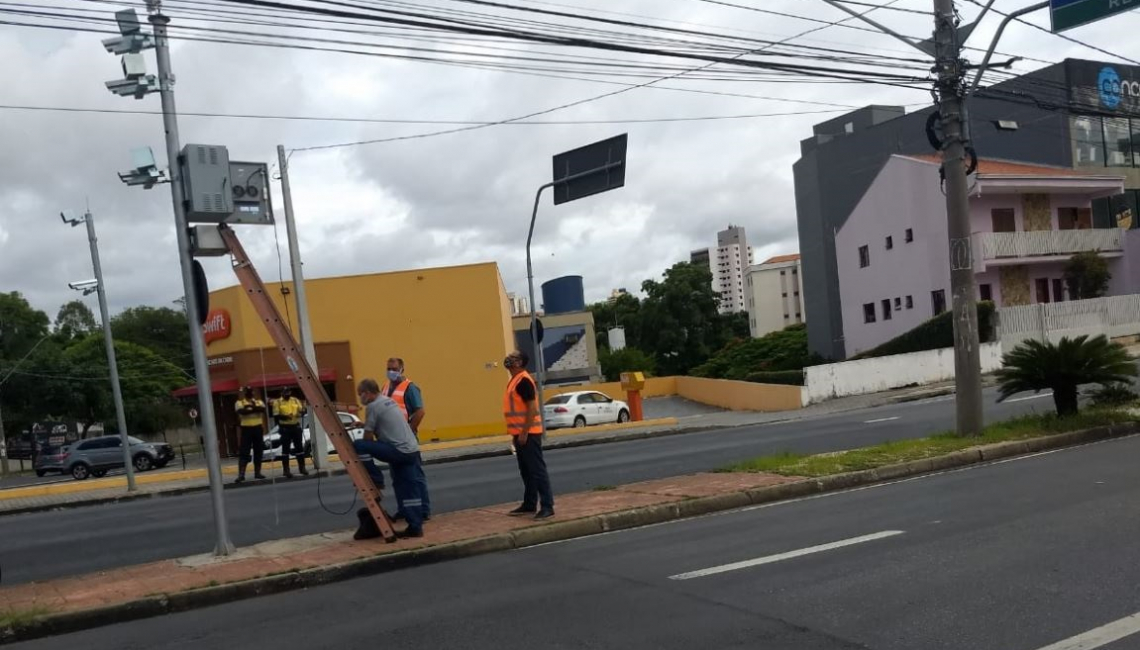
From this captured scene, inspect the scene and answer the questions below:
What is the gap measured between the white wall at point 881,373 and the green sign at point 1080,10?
20.4 metres

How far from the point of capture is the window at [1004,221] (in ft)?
130

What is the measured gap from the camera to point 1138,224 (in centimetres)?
4225

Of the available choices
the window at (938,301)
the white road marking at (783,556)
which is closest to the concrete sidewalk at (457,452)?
the white road marking at (783,556)

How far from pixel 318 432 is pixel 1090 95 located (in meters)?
36.7

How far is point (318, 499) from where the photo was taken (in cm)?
1334

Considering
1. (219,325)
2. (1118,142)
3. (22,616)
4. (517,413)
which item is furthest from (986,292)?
(22,616)

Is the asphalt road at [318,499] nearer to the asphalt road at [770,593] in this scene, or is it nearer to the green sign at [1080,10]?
the asphalt road at [770,593]

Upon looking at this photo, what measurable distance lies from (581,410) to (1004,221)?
767 inches

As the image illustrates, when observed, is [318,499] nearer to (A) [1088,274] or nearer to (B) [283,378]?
(B) [283,378]

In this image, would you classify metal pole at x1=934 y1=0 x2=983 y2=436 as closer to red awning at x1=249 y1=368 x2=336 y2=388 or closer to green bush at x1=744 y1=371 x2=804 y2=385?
green bush at x1=744 y1=371 x2=804 y2=385

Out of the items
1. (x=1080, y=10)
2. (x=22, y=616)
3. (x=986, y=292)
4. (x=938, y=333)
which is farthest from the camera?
(x=986, y=292)

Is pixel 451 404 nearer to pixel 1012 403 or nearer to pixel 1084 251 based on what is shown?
pixel 1012 403

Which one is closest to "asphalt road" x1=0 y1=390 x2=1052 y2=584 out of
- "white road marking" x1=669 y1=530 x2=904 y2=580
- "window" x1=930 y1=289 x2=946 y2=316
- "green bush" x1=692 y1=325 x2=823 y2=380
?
"white road marking" x1=669 y1=530 x2=904 y2=580

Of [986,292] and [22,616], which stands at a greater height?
[986,292]
